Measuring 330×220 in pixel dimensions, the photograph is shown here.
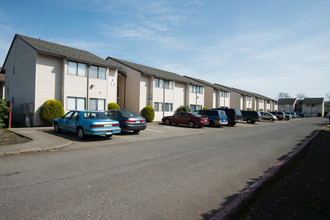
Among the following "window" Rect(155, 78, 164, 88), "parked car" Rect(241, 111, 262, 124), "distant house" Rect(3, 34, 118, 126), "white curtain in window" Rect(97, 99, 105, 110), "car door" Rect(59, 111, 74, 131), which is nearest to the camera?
"car door" Rect(59, 111, 74, 131)

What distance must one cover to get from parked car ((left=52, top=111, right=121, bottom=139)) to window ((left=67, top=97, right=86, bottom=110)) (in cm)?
600

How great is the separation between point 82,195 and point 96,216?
37.2 inches

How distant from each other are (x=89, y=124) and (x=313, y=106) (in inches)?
4267

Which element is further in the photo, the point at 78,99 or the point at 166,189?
the point at 78,99

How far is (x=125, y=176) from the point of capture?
516 cm

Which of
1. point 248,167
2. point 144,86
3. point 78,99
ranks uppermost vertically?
point 144,86

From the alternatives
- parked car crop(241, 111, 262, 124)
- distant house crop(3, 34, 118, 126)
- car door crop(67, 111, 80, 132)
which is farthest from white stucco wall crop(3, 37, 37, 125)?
parked car crop(241, 111, 262, 124)

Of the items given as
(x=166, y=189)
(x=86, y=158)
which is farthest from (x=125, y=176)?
(x=86, y=158)

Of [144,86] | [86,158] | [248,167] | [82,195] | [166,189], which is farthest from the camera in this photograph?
[144,86]

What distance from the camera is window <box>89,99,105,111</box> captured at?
62.3 ft

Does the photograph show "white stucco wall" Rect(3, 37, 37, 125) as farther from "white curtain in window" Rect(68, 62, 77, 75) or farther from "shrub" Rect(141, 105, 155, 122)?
"shrub" Rect(141, 105, 155, 122)

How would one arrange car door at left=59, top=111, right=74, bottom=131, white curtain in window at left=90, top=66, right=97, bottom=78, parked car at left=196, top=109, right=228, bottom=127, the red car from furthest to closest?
parked car at left=196, top=109, right=228, bottom=127, the red car, white curtain in window at left=90, top=66, right=97, bottom=78, car door at left=59, top=111, right=74, bottom=131

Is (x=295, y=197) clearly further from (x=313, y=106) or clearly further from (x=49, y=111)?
(x=313, y=106)

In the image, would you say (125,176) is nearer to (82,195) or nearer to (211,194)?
(82,195)
